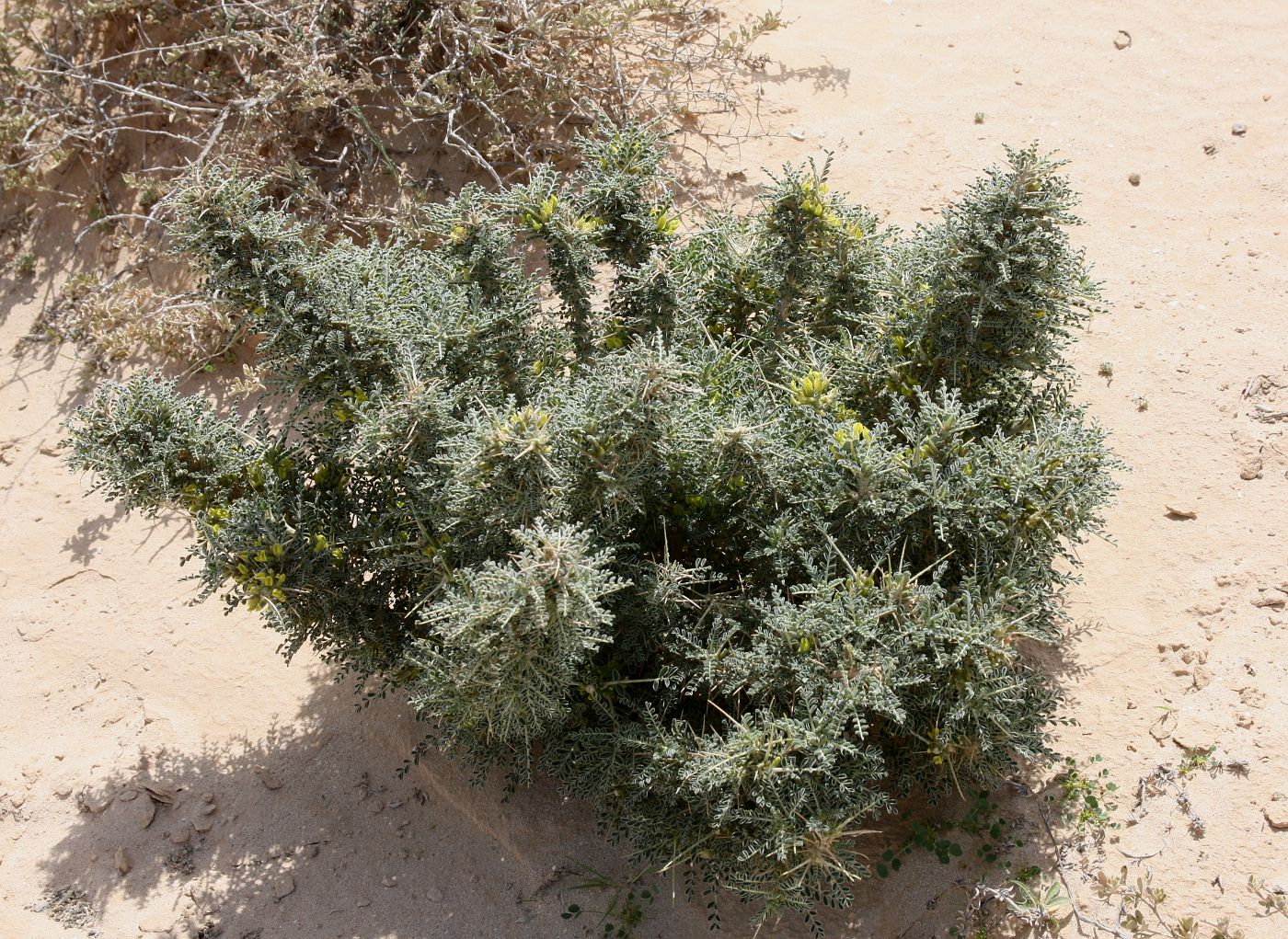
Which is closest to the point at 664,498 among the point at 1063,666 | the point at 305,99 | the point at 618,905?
the point at 618,905

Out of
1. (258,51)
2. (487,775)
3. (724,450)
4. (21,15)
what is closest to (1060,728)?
(724,450)

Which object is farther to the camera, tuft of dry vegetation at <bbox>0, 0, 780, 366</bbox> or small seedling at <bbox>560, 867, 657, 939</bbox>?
tuft of dry vegetation at <bbox>0, 0, 780, 366</bbox>

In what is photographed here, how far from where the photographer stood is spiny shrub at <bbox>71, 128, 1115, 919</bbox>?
2.92 meters

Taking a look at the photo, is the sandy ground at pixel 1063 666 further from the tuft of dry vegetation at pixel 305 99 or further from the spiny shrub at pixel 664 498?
the spiny shrub at pixel 664 498

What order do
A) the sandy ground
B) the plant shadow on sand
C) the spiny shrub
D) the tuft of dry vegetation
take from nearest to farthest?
the spiny shrub < the plant shadow on sand < the sandy ground < the tuft of dry vegetation

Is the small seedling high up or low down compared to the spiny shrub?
down

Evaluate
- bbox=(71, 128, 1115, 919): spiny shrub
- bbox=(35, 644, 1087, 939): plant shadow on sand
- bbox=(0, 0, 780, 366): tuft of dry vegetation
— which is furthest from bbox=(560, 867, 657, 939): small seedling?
bbox=(0, 0, 780, 366): tuft of dry vegetation

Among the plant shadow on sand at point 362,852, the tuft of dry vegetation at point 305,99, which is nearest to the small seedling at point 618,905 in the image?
the plant shadow on sand at point 362,852

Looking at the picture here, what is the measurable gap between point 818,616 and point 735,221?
5.85 ft

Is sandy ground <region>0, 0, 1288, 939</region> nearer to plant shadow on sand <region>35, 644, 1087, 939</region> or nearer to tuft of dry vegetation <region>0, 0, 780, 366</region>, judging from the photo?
plant shadow on sand <region>35, 644, 1087, 939</region>

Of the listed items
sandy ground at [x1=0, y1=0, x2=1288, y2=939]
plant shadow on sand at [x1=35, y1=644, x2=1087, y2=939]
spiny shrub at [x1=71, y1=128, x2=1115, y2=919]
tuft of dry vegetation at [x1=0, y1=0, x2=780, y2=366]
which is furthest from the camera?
tuft of dry vegetation at [x1=0, y1=0, x2=780, y2=366]

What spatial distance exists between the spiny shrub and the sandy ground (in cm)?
55

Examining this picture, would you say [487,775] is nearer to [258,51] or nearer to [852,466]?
[852,466]

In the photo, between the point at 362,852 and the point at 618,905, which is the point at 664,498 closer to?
the point at 618,905
